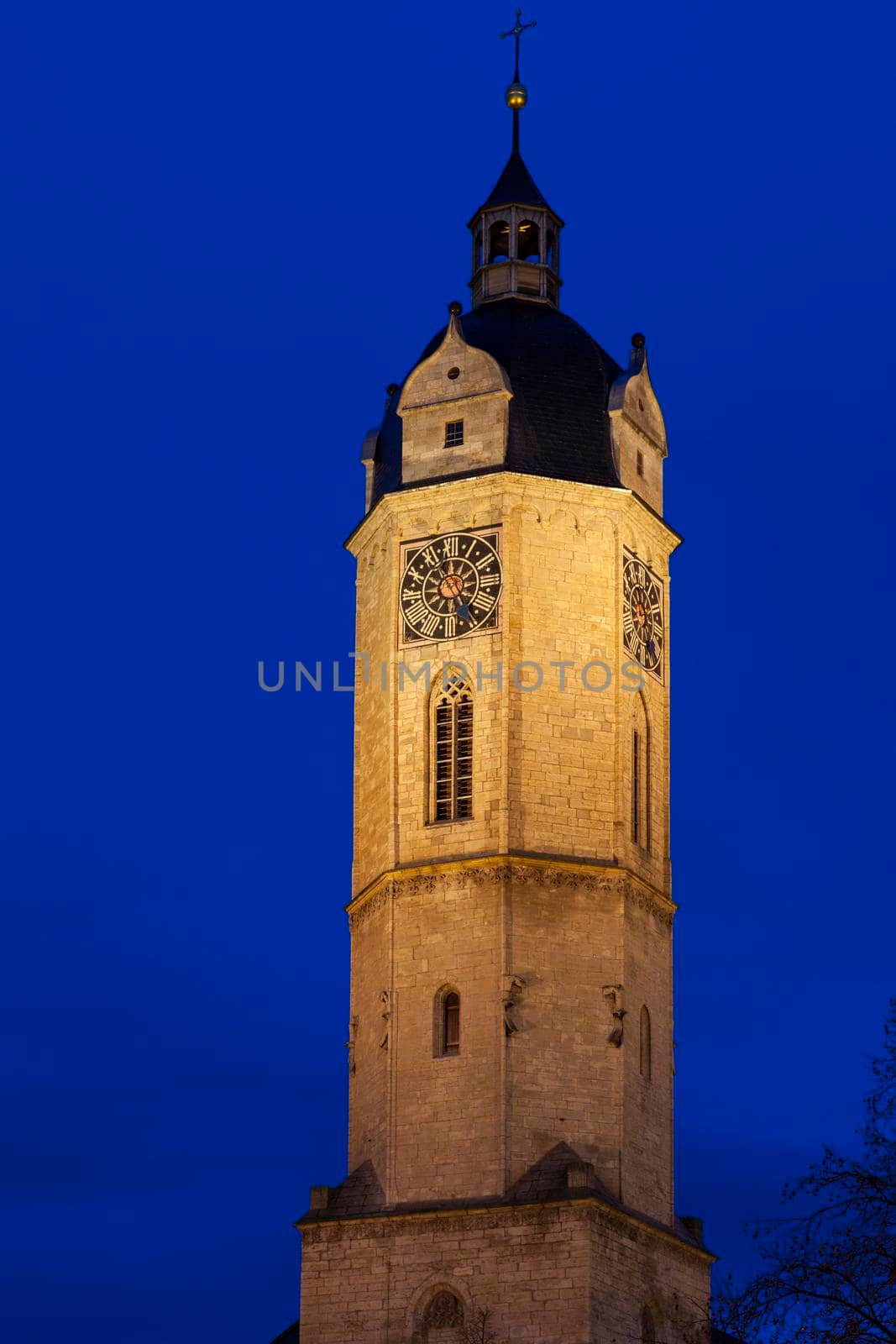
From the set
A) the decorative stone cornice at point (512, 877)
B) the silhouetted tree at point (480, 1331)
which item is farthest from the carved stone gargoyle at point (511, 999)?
the silhouetted tree at point (480, 1331)

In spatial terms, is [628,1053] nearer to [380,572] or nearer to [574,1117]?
[574,1117]

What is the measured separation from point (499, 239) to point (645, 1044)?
22799 millimetres

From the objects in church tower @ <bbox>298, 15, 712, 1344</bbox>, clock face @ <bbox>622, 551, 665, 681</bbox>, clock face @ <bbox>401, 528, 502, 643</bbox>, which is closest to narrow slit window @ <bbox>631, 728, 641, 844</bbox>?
church tower @ <bbox>298, 15, 712, 1344</bbox>

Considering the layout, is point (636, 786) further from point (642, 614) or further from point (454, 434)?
point (454, 434)

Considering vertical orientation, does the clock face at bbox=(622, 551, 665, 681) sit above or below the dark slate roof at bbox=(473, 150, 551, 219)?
below

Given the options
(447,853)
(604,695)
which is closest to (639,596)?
(604,695)

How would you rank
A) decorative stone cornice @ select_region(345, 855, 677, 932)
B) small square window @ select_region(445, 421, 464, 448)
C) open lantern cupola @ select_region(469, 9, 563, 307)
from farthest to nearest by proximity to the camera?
open lantern cupola @ select_region(469, 9, 563, 307), small square window @ select_region(445, 421, 464, 448), decorative stone cornice @ select_region(345, 855, 677, 932)

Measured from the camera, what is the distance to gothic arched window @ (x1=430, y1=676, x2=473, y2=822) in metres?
70.4

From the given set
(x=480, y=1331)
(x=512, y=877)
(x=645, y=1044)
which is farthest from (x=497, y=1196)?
(x=512, y=877)

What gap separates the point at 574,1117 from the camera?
67.1m

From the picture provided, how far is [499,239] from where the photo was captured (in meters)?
80.1

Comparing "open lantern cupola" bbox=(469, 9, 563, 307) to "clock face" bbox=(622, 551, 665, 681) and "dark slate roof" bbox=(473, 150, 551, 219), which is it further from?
"clock face" bbox=(622, 551, 665, 681)

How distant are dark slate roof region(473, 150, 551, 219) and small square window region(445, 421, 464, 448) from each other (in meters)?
8.94

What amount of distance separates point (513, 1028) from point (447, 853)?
15.7 ft
